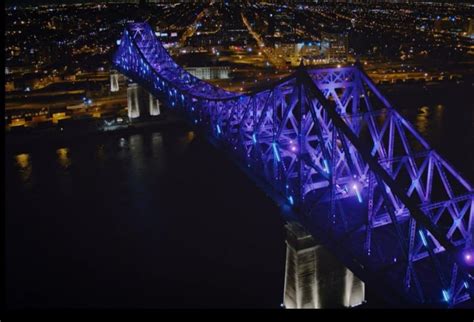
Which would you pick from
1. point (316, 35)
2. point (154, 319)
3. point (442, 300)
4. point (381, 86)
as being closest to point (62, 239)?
point (154, 319)

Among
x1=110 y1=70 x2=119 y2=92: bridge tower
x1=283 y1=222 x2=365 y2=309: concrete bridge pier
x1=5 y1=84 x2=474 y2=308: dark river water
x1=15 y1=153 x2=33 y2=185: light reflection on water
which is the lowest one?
x1=5 y1=84 x2=474 y2=308: dark river water

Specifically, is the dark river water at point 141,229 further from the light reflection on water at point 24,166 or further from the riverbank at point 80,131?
the riverbank at point 80,131

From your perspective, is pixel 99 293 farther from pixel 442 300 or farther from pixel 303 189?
pixel 442 300

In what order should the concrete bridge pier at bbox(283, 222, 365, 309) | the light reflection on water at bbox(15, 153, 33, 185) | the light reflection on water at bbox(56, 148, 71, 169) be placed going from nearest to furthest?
1. the concrete bridge pier at bbox(283, 222, 365, 309)
2. the light reflection on water at bbox(15, 153, 33, 185)
3. the light reflection on water at bbox(56, 148, 71, 169)

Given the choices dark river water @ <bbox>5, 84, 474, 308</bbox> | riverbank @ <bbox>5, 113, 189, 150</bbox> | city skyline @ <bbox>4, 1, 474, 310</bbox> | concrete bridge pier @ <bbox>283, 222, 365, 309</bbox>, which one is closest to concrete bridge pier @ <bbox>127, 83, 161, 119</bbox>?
city skyline @ <bbox>4, 1, 474, 310</bbox>

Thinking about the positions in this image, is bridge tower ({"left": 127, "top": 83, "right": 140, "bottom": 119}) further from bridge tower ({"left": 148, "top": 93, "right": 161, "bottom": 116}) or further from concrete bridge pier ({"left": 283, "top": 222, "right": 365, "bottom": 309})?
concrete bridge pier ({"left": 283, "top": 222, "right": 365, "bottom": 309})

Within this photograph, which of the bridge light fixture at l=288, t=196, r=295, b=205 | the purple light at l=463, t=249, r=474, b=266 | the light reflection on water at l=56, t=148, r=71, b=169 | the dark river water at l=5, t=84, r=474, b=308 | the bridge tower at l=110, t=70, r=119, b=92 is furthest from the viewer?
the bridge tower at l=110, t=70, r=119, b=92
